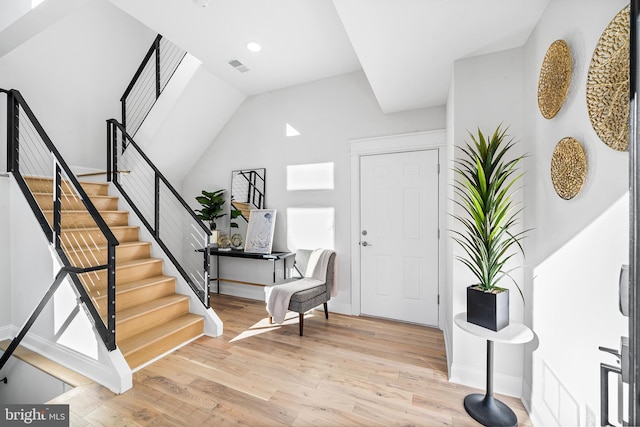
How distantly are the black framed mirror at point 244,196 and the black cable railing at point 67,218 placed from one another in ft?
5.11

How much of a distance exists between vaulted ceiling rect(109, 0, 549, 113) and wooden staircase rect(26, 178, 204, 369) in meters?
2.07

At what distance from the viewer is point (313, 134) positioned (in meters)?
3.65

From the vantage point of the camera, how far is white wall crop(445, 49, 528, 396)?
1966mm

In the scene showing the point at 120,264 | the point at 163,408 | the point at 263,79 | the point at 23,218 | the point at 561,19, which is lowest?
the point at 163,408

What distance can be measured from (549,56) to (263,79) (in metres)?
2.98

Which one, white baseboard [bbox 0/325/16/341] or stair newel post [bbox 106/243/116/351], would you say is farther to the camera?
white baseboard [bbox 0/325/16/341]

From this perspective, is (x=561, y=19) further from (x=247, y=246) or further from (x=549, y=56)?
(x=247, y=246)

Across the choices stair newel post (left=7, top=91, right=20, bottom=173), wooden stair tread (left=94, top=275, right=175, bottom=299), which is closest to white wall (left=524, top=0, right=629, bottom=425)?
wooden stair tread (left=94, top=275, right=175, bottom=299)

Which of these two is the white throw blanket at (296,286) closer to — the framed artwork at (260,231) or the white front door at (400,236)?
the white front door at (400,236)

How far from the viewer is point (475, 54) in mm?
2062

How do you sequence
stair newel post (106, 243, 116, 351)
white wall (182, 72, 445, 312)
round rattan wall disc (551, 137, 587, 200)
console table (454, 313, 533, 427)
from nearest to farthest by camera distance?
1. round rattan wall disc (551, 137, 587, 200)
2. console table (454, 313, 533, 427)
3. stair newel post (106, 243, 116, 351)
4. white wall (182, 72, 445, 312)

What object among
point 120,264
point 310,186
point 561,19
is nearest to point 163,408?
point 120,264

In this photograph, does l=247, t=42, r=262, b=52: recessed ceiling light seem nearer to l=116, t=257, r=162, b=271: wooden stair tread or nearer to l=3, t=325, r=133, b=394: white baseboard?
l=116, t=257, r=162, b=271: wooden stair tread

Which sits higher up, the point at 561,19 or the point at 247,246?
the point at 561,19
